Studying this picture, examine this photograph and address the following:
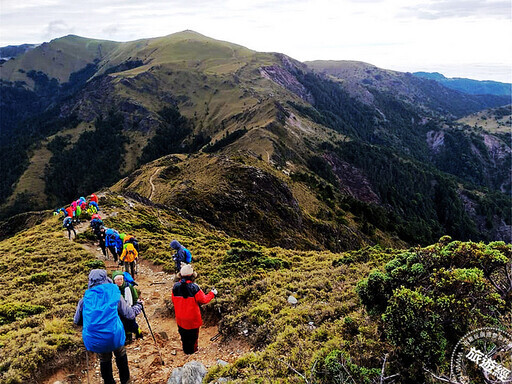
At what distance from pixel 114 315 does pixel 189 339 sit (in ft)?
8.47

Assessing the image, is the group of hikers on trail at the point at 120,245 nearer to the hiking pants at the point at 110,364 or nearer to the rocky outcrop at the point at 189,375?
the hiking pants at the point at 110,364

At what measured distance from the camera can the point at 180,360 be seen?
8.96 m

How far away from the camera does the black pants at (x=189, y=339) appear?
8367 mm

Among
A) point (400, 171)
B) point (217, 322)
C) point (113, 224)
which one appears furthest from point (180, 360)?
point (400, 171)

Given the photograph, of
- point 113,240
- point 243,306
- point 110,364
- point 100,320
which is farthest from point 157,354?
point 113,240

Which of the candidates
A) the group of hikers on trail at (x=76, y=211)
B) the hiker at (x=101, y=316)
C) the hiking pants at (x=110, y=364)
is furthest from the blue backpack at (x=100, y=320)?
the group of hikers on trail at (x=76, y=211)

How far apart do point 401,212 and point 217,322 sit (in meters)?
118

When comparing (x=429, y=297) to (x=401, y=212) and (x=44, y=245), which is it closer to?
(x=44, y=245)

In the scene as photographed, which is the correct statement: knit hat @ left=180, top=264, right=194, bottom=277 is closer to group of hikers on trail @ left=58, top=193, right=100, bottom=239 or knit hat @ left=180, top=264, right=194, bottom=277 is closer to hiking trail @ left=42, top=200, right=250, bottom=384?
hiking trail @ left=42, top=200, right=250, bottom=384

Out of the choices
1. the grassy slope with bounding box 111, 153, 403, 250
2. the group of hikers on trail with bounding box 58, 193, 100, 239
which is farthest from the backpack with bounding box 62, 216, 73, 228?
the grassy slope with bounding box 111, 153, 403, 250

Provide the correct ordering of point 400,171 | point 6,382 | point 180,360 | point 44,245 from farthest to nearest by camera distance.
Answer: point 400,171 < point 44,245 < point 180,360 < point 6,382

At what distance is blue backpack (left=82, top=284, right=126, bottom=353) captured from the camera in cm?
652

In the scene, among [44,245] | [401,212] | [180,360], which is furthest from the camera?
[401,212]

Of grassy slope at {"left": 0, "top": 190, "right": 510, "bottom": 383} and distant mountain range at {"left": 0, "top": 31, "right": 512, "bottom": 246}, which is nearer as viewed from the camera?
grassy slope at {"left": 0, "top": 190, "right": 510, "bottom": 383}
